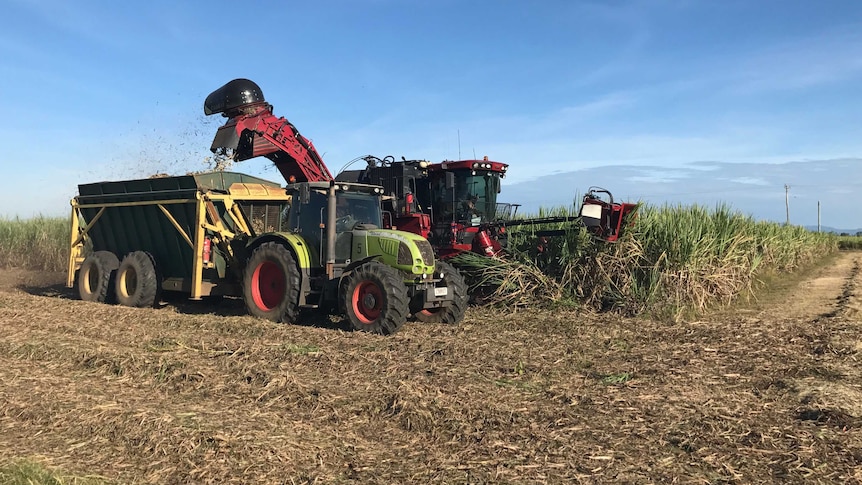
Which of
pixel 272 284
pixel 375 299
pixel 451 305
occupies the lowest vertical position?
pixel 451 305

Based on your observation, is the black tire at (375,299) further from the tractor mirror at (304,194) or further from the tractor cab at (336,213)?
the tractor mirror at (304,194)

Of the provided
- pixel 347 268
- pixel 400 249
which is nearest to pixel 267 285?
pixel 347 268

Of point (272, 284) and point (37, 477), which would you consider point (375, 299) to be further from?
point (37, 477)

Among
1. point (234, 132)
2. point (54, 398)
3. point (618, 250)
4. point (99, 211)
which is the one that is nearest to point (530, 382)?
point (54, 398)

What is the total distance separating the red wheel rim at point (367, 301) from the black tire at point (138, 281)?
408 cm

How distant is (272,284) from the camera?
908cm

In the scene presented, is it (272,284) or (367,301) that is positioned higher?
(272,284)

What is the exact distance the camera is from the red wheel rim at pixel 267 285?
8992 millimetres

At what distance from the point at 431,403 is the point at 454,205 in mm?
7168

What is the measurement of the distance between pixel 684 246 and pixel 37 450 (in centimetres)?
909

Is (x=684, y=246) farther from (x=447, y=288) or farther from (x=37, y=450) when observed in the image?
(x=37, y=450)

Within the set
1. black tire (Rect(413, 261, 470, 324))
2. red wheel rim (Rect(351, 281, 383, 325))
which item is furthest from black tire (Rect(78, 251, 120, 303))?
black tire (Rect(413, 261, 470, 324))

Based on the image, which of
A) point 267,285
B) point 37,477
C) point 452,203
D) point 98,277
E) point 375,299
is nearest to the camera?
point 37,477

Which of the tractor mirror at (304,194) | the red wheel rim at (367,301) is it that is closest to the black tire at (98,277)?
the tractor mirror at (304,194)
